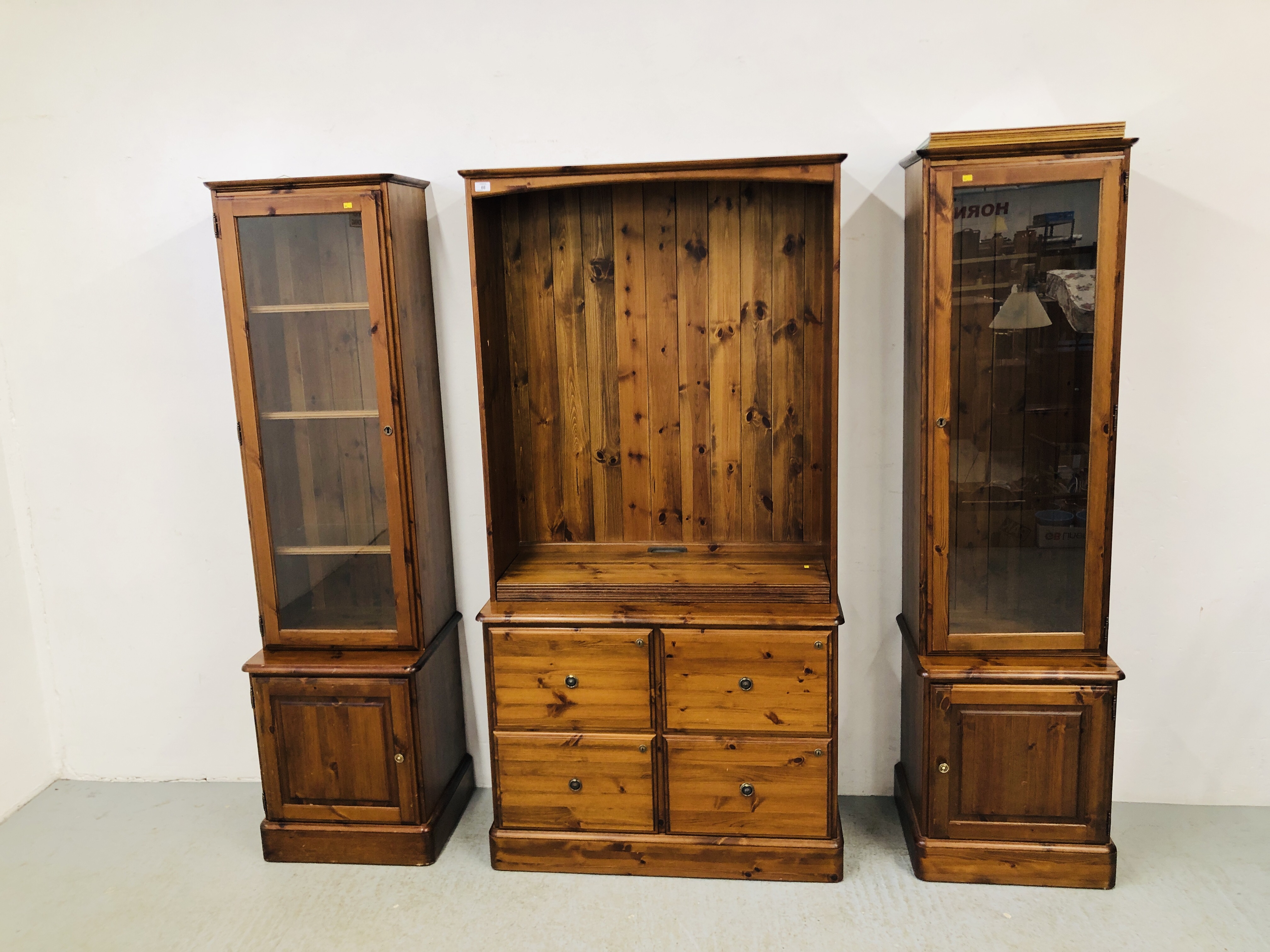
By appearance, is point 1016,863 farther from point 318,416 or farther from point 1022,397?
point 318,416

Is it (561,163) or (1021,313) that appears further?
(561,163)

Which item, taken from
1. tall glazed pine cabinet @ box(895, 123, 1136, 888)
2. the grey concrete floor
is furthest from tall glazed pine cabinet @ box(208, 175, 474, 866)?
tall glazed pine cabinet @ box(895, 123, 1136, 888)

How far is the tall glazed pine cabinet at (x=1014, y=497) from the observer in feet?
7.51

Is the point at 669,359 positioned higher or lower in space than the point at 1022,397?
higher

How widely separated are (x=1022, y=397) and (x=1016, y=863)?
1.32 metres

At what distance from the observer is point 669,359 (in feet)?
9.14

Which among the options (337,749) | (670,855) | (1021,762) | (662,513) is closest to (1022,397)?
(1021,762)

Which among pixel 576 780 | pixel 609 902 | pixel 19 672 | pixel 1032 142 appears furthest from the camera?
pixel 19 672

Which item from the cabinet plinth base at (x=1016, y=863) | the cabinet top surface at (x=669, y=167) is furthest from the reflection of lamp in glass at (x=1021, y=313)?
the cabinet plinth base at (x=1016, y=863)

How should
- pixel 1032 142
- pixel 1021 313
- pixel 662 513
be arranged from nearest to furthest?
pixel 1032 142
pixel 1021 313
pixel 662 513

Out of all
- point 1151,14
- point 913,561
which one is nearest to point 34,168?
point 913,561

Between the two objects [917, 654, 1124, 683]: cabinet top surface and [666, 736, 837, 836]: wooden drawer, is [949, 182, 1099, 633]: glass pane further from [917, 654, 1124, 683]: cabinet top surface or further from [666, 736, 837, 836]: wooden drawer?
[666, 736, 837, 836]: wooden drawer

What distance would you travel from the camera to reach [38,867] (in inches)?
108

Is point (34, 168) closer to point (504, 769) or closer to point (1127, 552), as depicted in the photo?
point (504, 769)
